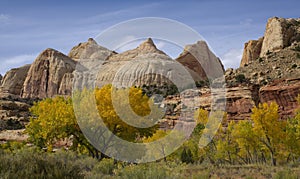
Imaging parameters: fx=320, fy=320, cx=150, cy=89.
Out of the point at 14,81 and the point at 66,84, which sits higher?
the point at 14,81

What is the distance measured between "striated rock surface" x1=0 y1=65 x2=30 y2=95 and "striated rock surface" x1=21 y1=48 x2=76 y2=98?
5.80 meters

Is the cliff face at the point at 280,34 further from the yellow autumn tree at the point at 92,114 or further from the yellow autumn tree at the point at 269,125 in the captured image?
the yellow autumn tree at the point at 92,114

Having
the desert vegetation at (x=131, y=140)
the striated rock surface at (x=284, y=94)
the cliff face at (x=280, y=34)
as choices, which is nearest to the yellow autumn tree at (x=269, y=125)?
the desert vegetation at (x=131, y=140)

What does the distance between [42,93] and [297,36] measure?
88516 mm

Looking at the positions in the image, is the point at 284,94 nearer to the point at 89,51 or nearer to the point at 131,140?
the point at 131,140

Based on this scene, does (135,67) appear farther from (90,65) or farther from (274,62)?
(274,62)

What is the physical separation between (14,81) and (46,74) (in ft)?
56.6

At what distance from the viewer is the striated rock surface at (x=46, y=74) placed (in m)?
119

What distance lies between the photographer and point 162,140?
38.1 m

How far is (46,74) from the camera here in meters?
123

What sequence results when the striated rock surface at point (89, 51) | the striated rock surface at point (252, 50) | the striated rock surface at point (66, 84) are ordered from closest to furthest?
the striated rock surface at point (252, 50) < the striated rock surface at point (66, 84) < the striated rock surface at point (89, 51)

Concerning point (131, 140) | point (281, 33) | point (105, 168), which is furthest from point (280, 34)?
point (105, 168)

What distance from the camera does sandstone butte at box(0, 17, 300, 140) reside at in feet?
191

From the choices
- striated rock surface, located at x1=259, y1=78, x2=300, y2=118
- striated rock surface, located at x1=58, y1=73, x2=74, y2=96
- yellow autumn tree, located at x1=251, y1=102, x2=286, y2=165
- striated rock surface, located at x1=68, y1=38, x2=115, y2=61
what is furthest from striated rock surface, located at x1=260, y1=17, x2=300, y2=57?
striated rock surface, located at x1=58, y1=73, x2=74, y2=96
